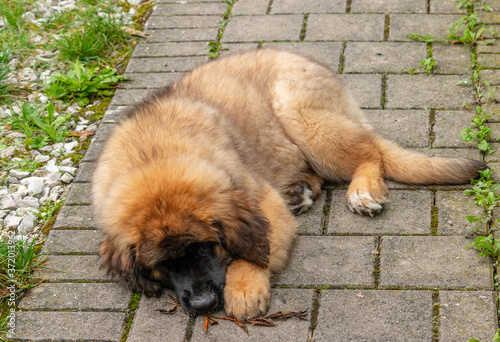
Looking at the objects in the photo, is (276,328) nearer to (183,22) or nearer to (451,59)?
(451,59)

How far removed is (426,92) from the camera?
4.52m

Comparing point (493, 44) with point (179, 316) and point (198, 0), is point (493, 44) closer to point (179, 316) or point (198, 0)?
point (198, 0)

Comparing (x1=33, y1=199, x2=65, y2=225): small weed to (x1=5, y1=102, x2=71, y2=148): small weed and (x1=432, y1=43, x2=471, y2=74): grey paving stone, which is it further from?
(x1=432, y1=43, x2=471, y2=74): grey paving stone

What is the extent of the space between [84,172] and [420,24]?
3095 millimetres

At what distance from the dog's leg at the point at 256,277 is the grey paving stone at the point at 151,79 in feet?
6.46

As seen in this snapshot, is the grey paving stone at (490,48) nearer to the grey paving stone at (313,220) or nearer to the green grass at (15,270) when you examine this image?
the grey paving stone at (313,220)

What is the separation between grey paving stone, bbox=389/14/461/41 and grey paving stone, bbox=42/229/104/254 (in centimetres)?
302

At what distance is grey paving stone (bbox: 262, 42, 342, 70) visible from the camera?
5.02 m

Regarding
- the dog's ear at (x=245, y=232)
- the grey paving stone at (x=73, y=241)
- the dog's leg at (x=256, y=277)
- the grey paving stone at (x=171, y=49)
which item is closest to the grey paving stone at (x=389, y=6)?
the grey paving stone at (x=171, y=49)

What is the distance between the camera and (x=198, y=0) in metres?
6.06

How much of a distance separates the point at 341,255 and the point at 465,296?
0.67 metres

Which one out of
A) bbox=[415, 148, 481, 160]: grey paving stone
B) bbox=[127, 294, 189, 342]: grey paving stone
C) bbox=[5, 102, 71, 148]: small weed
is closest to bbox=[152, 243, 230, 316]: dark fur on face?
bbox=[127, 294, 189, 342]: grey paving stone

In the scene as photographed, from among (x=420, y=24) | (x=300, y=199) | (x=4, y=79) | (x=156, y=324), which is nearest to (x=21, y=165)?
(x=4, y=79)

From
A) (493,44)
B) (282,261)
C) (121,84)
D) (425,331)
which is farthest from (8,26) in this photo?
(425,331)
